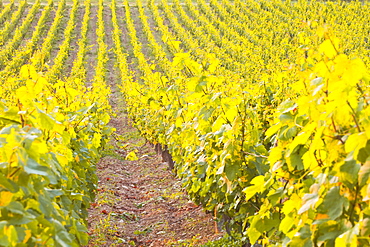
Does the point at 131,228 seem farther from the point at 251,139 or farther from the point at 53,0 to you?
the point at 53,0

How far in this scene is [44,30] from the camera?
3434 cm

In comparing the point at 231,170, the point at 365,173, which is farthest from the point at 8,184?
the point at 231,170

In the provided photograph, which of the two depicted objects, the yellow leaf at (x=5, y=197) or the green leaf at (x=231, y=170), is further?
the green leaf at (x=231, y=170)

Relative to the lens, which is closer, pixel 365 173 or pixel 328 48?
pixel 365 173

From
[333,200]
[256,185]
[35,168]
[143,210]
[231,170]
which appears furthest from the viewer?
[143,210]

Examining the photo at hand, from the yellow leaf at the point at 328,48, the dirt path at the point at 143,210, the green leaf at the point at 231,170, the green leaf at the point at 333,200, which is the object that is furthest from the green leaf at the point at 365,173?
the dirt path at the point at 143,210

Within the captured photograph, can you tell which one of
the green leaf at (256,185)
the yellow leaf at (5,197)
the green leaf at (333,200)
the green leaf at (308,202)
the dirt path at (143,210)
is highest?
the yellow leaf at (5,197)

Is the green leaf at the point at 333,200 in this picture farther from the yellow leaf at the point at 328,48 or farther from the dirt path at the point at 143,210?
the dirt path at the point at 143,210

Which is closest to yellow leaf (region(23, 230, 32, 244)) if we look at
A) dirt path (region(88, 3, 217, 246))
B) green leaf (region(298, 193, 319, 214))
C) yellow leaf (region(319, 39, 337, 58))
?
green leaf (region(298, 193, 319, 214))

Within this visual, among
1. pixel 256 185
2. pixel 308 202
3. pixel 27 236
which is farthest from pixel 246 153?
pixel 27 236

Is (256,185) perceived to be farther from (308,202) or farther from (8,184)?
(8,184)

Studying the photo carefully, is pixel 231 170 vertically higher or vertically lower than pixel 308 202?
lower

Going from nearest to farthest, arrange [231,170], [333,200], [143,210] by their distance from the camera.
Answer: [333,200]
[231,170]
[143,210]

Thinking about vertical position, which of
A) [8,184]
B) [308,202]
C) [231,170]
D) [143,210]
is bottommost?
[143,210]
